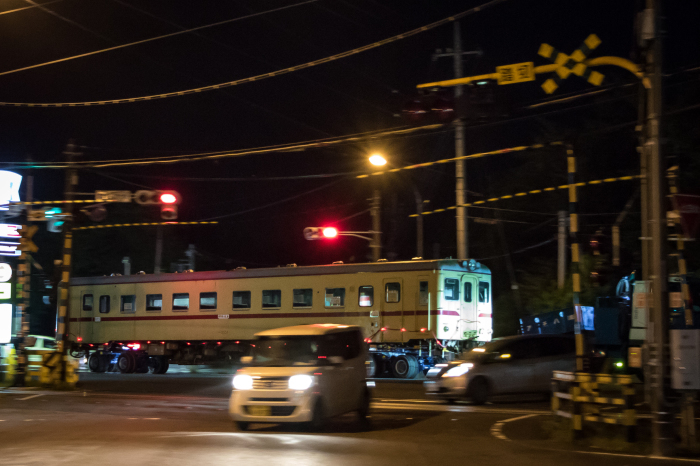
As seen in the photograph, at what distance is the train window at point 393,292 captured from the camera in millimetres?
25625

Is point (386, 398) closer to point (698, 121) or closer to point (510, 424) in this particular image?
point (510, 424)

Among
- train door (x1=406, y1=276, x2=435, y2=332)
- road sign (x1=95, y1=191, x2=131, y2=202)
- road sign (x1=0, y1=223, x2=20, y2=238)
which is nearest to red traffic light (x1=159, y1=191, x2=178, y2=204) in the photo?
road sign (x1=95, y1=191, x2=131, y2=202)

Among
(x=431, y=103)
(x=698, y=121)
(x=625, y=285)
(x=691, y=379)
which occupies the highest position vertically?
(x=698, y=121)

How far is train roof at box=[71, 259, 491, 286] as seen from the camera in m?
25.4

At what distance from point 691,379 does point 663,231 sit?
198 cm

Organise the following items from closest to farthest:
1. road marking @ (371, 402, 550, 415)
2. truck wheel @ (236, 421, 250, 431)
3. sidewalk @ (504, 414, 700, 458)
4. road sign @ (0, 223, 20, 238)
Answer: sidewalk @ (504, 414, 700, 458) < truck wheel @ (236, 421, 250, 431) < road marking @ (371, 402, 550, 415) < road sign @ (0, 223, 20, 238)

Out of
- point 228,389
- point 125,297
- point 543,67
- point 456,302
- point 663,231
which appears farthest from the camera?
point 125,297

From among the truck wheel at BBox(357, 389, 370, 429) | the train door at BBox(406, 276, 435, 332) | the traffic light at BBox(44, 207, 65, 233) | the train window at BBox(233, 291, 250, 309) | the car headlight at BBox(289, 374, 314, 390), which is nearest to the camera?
the car headlight at BBox(289, 374, 314, 390)

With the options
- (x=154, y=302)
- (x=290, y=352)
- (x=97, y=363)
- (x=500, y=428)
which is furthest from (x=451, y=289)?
(x=97, y=363)

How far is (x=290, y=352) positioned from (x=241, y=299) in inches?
625

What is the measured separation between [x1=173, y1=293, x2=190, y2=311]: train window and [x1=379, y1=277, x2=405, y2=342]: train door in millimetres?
8318

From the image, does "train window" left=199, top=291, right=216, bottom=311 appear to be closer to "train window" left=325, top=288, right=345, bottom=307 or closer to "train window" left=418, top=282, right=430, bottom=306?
"train window" left=325, top=288, right=345, bottom=307

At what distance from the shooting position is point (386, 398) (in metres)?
18.7

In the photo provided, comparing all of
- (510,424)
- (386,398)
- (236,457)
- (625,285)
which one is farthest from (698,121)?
(236,457)
